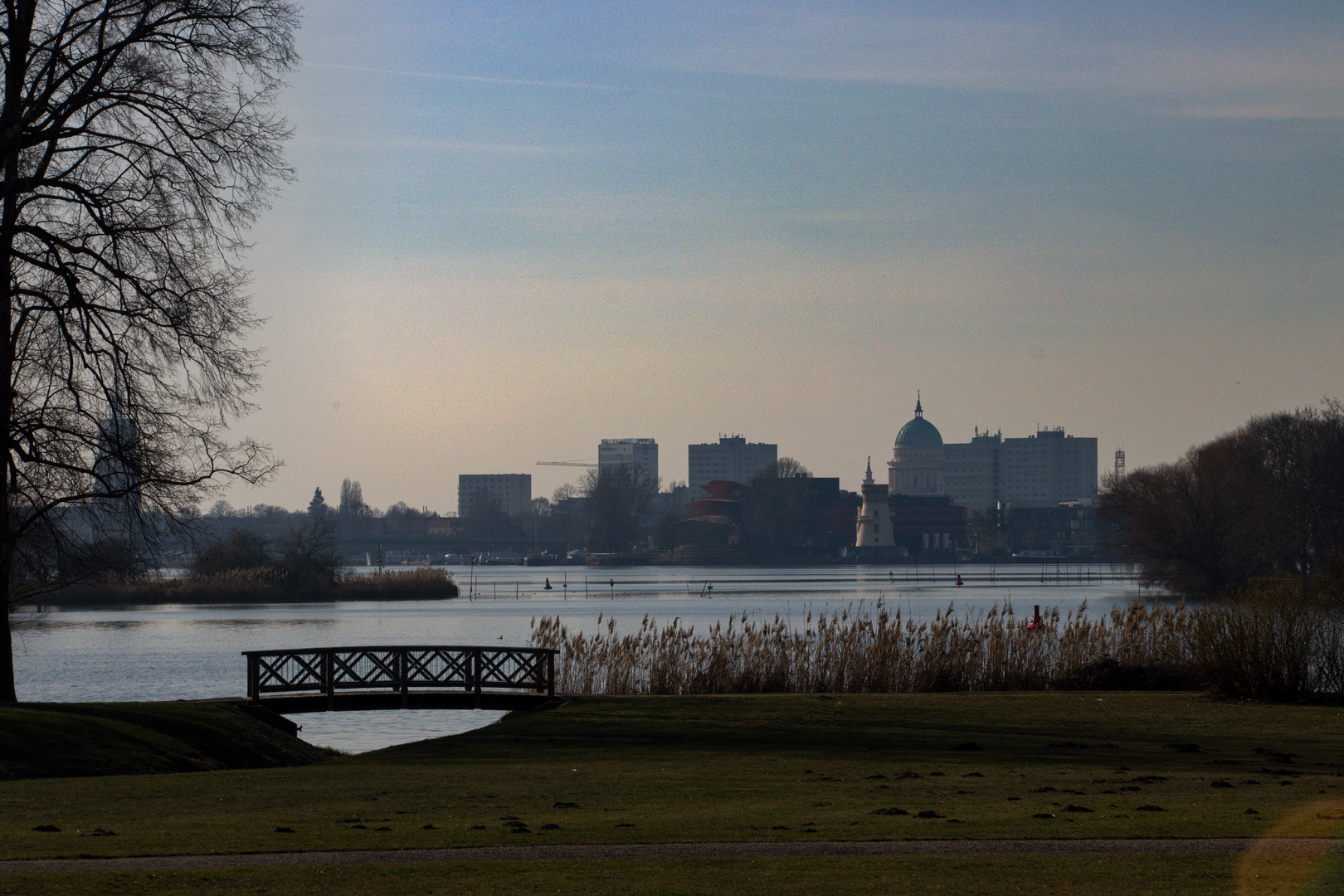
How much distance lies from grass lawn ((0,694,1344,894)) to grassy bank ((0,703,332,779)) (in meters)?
1.43

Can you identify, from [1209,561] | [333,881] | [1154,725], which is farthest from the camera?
[1209,561]

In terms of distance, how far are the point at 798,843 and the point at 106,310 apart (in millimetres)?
17438

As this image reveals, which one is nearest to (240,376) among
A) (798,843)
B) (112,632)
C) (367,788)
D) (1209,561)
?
(367,788)

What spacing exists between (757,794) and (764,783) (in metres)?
1.24

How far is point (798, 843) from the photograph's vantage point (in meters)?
11.8

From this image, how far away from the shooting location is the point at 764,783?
677 inches

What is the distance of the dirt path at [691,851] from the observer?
11.1 metres

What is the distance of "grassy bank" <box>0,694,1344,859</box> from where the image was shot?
496 inches

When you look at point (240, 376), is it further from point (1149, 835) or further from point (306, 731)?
point (1149, 835)

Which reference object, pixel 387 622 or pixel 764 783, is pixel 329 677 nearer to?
pixel 764 783

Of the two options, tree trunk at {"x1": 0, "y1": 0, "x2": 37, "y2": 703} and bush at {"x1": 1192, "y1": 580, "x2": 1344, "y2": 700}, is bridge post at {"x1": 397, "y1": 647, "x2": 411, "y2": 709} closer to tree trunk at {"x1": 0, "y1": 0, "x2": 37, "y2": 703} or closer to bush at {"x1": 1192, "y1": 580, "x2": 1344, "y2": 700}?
tree trunk at {"x1": 0, "y1": 0, "x2": 37, "y2": 703}

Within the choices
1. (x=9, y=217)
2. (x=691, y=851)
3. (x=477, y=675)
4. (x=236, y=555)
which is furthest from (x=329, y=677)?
(x=236, y=555)

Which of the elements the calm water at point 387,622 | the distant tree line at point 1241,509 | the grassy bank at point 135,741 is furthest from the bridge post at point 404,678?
the distant tree line at point 1241,509

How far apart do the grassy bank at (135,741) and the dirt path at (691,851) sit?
8571 mm
